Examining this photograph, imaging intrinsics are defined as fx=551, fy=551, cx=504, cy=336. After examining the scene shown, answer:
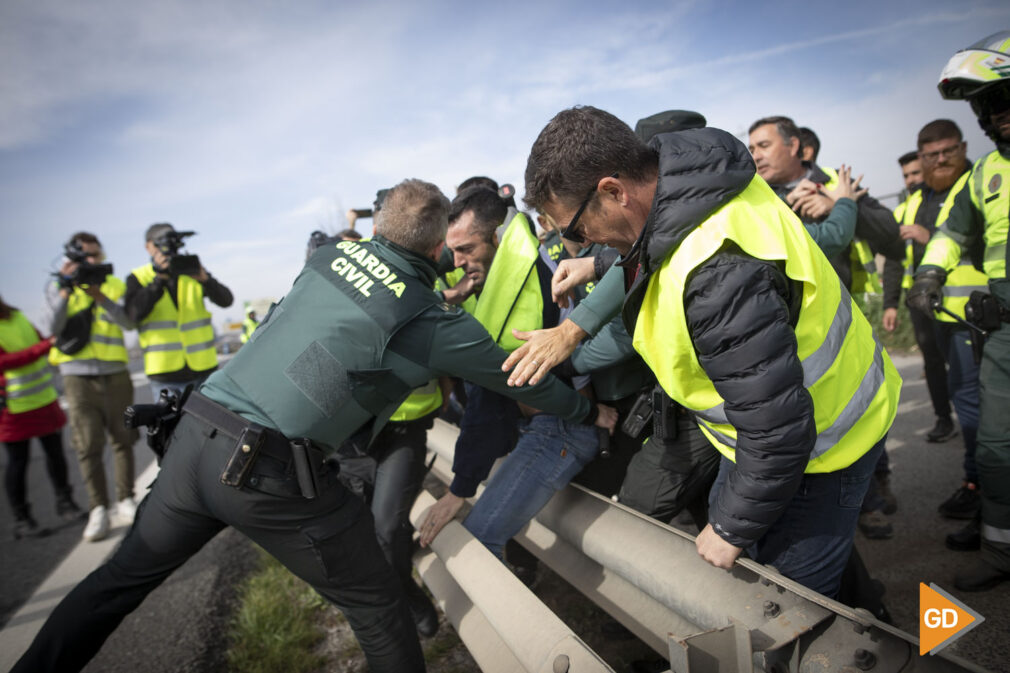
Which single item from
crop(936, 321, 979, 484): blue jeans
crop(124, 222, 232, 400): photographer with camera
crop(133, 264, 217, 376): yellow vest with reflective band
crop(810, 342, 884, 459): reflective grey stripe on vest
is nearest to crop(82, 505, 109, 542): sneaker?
crop(124, 222, 232, 400): photographer with camera

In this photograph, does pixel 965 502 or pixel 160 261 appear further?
pixel 160 261

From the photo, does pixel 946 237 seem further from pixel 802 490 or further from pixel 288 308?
pixel 288 308

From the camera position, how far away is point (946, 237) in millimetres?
2807

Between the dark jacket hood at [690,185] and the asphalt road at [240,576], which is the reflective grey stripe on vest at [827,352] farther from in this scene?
the asphalt road at [240,576]

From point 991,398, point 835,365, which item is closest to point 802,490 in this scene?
point 835,365

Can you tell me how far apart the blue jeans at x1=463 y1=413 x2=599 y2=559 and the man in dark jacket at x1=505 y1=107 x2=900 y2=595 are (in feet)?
2.56

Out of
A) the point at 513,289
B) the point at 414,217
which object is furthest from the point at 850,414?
the point at 414,217

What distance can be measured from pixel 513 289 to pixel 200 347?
3808 mm

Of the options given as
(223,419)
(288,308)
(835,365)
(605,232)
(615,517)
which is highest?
(605,232)

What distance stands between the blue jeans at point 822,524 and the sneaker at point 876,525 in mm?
1736

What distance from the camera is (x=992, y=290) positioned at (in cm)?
247

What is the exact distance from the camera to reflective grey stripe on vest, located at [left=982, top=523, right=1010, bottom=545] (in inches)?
92.2

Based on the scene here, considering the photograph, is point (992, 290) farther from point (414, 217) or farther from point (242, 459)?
point (242, 459)

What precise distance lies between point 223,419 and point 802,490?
196 centimetres
